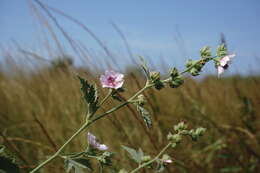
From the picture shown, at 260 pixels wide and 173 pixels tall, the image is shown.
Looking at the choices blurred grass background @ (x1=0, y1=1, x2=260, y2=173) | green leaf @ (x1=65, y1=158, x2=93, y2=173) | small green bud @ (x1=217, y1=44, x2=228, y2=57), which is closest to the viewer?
green leaf @ (x1=65, y1=158, x2=93, y2=173)

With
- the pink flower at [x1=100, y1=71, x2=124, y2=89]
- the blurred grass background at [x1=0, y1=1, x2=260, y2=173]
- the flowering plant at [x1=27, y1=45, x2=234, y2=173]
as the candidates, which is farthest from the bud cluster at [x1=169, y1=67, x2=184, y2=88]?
the blurred grass background at [x1=0, y1=1, x2=260, y2=173]

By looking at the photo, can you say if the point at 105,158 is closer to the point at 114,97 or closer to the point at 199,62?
the point at 114,97

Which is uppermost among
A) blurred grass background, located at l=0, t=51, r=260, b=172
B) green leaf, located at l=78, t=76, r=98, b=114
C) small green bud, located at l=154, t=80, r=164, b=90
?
green leaf, located at l=78, t=76, r=98, b=114

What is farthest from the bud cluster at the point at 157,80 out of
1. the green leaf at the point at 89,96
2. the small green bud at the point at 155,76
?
the green leaf at the point at 89,96

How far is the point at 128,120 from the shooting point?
185 centimetres

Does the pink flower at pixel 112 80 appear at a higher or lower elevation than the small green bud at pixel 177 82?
higher

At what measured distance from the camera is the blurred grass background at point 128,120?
1.45m

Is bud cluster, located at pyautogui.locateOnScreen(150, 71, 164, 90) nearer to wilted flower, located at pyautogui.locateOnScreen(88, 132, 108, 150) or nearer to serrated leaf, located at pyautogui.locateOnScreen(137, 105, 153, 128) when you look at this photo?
serrated leaf, located at pyautogui.locateOnScreen(137, 105, 153, 128)

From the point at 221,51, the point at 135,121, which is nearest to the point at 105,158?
the point at 221,51

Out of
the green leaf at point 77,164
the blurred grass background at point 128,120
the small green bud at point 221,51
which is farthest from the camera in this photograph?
the blurred grass background at point 128,120

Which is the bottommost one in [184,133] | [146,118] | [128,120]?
[128,120]

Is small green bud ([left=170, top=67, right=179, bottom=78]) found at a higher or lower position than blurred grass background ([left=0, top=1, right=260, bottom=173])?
higher

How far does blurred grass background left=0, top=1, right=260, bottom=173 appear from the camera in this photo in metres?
1.45

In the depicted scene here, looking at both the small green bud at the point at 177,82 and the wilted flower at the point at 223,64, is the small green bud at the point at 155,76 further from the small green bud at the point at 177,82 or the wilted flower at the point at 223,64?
the wilted flower at the point at 223,64
